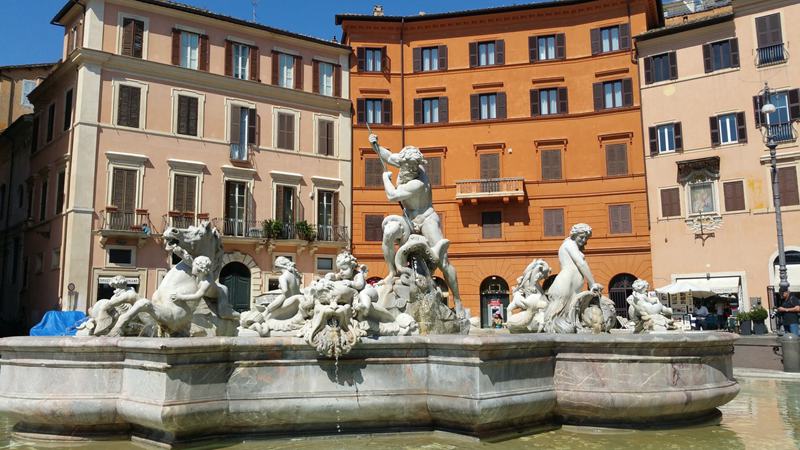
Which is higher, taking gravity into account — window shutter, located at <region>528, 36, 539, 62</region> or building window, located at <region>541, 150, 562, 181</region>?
window shutter, located at <region>528, 36, 539, 62</region>

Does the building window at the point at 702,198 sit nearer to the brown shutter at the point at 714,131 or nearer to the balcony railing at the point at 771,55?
the brown shutter at the point at 714,131

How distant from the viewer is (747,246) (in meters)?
31.1

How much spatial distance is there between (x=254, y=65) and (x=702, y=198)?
75.7ft

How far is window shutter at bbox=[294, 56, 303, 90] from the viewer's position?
1434 inches

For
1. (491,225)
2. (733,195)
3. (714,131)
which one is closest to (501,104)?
(491,225)

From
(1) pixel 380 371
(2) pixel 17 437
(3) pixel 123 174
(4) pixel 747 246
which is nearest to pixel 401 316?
(1) pixel 380 371

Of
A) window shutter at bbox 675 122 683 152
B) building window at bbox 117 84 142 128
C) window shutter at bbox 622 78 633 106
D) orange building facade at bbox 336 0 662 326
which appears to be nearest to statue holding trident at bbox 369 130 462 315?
building window at bbox 117 84 142 128

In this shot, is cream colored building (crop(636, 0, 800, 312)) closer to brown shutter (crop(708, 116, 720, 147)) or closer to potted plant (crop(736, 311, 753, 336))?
brown shutter (crop(708, 116, 720, 147))

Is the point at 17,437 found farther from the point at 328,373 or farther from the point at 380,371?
the point at 380,371

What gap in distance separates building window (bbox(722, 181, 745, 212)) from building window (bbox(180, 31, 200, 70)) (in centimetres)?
2598

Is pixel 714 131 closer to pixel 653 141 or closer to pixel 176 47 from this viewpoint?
pixel 653 141

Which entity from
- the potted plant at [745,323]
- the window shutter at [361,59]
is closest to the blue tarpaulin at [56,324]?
the window shutter at [361,59]

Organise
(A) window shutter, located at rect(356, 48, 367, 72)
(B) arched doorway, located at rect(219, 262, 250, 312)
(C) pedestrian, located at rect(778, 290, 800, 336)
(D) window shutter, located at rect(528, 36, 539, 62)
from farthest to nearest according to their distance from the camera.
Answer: (A) window shutter, located at rect(356, 48, 367, 72) < (D) window shutter, located at rect(528, 36, 539, 62) < (B) arched doorway, located at rect(219, 262, 250, 312) < (C) pedestrian, located at rect(778, 290, 800, 336)

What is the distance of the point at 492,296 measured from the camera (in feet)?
119
